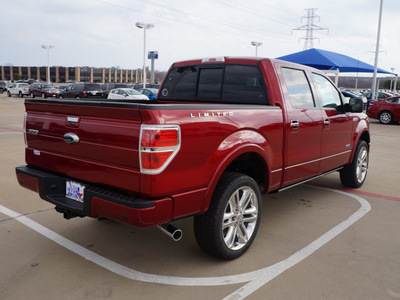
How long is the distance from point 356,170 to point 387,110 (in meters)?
15.2

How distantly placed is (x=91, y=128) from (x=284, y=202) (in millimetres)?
3291

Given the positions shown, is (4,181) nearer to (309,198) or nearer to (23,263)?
(23,263)

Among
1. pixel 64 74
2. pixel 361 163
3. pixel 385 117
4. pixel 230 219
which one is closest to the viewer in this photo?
pixel 230 219

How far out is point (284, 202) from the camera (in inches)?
212

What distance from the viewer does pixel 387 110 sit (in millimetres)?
19219

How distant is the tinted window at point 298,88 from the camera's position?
14.0ft

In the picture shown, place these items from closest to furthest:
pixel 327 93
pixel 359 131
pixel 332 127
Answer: pixel 332 127, pixel 327 93, pixel 359 131

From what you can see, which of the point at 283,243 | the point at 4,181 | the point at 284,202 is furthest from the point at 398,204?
the point at 4,181

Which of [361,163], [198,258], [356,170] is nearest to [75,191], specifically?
[198,258]

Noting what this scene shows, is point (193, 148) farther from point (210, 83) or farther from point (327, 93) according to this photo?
point (327, 93)

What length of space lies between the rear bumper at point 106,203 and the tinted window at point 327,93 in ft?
9.95

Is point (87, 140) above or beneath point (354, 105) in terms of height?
beneath

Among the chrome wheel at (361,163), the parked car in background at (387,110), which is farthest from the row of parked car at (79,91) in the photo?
the chrome wheel at (361,163)

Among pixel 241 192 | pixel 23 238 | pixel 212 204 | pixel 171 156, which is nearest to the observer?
pixel 171 156
